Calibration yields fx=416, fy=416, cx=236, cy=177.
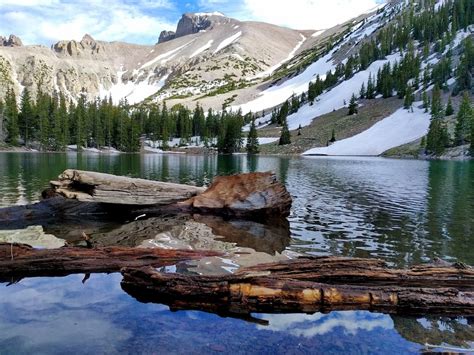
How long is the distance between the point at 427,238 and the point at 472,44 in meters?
195

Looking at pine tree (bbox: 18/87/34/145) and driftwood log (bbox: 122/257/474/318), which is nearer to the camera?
driftwood log (bbox: 122/257/474/318)

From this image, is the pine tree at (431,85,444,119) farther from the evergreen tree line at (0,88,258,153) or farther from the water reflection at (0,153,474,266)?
the water reflection at (0,153,474,266)

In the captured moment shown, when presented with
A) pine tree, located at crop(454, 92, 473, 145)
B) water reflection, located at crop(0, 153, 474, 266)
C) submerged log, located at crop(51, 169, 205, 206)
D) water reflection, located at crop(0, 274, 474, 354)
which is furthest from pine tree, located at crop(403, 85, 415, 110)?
water reflection, located at crop(0, 274, 474, 354)

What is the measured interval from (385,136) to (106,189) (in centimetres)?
14135

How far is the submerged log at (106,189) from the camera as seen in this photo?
846 inches

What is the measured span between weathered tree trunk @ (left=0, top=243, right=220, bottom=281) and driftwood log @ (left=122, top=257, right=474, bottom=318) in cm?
257

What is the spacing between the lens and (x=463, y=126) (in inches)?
4761

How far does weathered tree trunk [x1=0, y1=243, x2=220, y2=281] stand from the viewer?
42.2 feet

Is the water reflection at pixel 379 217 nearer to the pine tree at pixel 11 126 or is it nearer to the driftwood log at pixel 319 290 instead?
the driftwood log at pixel 319 290

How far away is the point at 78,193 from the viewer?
70.7 feet

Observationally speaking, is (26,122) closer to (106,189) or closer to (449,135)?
(449,135)

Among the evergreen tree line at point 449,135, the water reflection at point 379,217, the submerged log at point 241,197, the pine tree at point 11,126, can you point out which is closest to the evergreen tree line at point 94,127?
Answer: the pine tree at point 11,126

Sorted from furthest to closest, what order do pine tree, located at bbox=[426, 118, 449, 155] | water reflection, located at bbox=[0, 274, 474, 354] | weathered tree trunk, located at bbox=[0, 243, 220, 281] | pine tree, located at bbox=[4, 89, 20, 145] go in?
pine tree, located at bbox=[4, 89, 20, 145], pine tree, located at bbox=[426, 118, 449, 155], weathered tree trunk, located at bbox=[0, 243, 220, 281], water reflection, located at bbox=[0, 274, 474, 354]

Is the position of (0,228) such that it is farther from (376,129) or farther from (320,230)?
(376,129)
